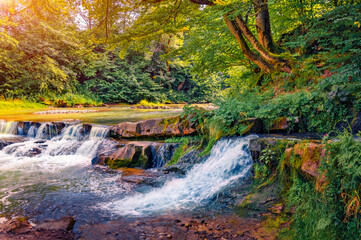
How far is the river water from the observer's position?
4.18 metres

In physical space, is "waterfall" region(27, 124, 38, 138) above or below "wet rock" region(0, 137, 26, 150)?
above

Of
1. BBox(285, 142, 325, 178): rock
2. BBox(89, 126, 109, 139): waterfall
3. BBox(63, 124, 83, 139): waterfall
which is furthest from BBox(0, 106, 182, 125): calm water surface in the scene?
BBox(285, 142, 325, 178): rock

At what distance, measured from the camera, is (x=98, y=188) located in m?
5.32

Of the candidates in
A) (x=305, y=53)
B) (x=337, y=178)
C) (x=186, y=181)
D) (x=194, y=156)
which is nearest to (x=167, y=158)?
(x=194, y=156)

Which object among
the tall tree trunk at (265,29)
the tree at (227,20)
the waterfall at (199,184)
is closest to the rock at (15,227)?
the waterfall at (199,184)

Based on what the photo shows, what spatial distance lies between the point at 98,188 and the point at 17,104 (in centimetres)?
1885

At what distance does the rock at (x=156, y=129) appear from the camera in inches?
290

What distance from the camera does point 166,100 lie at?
97.7ft

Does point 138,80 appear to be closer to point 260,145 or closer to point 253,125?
point 253,125

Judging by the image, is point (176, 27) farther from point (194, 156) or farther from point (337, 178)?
point (337, 178)

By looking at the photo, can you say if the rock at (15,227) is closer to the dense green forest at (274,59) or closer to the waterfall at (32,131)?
the dense green forest at (274,59)

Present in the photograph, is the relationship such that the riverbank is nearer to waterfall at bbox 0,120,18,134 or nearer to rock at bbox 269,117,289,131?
rock at bbox 269,117,289,131

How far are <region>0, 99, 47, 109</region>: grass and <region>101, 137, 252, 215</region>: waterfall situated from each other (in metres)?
19.1

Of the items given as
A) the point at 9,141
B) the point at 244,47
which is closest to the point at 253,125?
the point at 244,47
